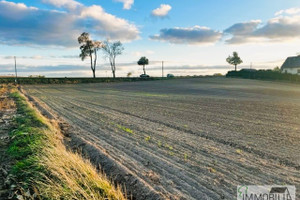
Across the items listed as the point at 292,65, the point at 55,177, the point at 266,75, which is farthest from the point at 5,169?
the point at 292,65

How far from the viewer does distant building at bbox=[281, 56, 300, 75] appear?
261 feet

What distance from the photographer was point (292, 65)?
81.5m

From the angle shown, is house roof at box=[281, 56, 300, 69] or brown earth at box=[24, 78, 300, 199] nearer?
brown earth at box=[24, 78, 300, 199]

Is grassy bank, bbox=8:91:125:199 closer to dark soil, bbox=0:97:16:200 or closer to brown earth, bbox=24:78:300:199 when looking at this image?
dark soil, bbox=0:97:16:200

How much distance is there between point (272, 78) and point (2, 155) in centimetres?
7459

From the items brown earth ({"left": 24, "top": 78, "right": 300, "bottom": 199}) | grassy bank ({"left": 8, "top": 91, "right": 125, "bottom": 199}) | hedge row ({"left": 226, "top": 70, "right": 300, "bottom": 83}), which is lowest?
brown earth ({"left": 24, "top": 78, "right": 300, "bottom": 199})

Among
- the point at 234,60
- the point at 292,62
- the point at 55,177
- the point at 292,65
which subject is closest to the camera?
the point at 55,177

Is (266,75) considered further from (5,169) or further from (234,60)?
(5,169)

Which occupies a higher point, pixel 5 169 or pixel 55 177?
pixel 55 177

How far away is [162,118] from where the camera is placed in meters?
14.0

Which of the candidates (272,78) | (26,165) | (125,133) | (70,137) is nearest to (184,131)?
(125,133)

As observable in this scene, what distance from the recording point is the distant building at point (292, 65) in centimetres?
7950

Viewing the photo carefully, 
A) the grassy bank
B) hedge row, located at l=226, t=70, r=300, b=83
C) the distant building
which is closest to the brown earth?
the grassy bank

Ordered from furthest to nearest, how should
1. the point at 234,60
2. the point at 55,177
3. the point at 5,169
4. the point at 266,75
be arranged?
1. the point at 234,60
2. the point at 266,75
3. the point at 5,169
4. the point at 55,177
